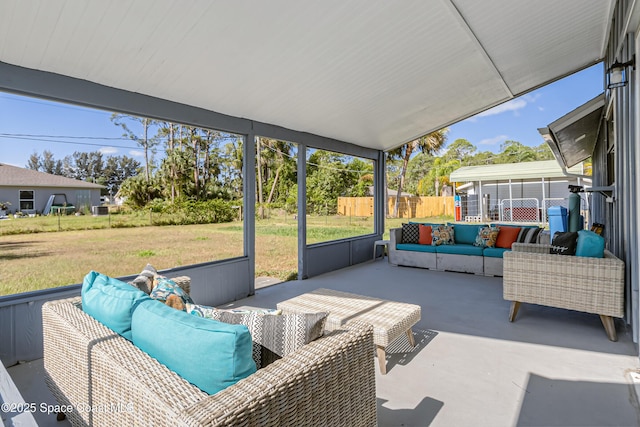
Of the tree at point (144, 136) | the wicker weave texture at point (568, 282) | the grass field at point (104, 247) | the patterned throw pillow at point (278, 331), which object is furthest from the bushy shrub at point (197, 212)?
the patterned throw pillow at point (278, 331)

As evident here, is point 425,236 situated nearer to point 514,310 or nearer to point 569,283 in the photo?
point 514,310

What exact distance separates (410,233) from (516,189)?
946cm

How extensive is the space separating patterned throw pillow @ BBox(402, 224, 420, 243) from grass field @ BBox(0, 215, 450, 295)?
1.27 metres

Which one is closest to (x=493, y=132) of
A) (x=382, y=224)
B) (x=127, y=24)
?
(x=382, y=224)

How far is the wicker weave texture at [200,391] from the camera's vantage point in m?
1.06

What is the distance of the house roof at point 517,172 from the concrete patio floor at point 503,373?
9323 mm

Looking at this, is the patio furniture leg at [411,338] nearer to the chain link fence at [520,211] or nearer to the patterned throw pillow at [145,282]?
the patterned throw pillow at [145,282]

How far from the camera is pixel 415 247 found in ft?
21.5

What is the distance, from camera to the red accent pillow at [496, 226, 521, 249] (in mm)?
5957

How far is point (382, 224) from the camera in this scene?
25.9ft

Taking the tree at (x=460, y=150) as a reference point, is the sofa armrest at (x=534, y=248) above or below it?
below

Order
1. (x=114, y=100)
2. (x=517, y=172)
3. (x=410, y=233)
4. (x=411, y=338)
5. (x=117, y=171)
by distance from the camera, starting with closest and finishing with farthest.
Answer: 1. (x=411, y=338)
2. (x=114, y=100)
3. (x=117, y=171)
4. (x=410, y=233)
5. (x=517, y=172)

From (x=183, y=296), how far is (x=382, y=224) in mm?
6266

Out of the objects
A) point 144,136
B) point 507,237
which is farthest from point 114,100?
point 507,237
